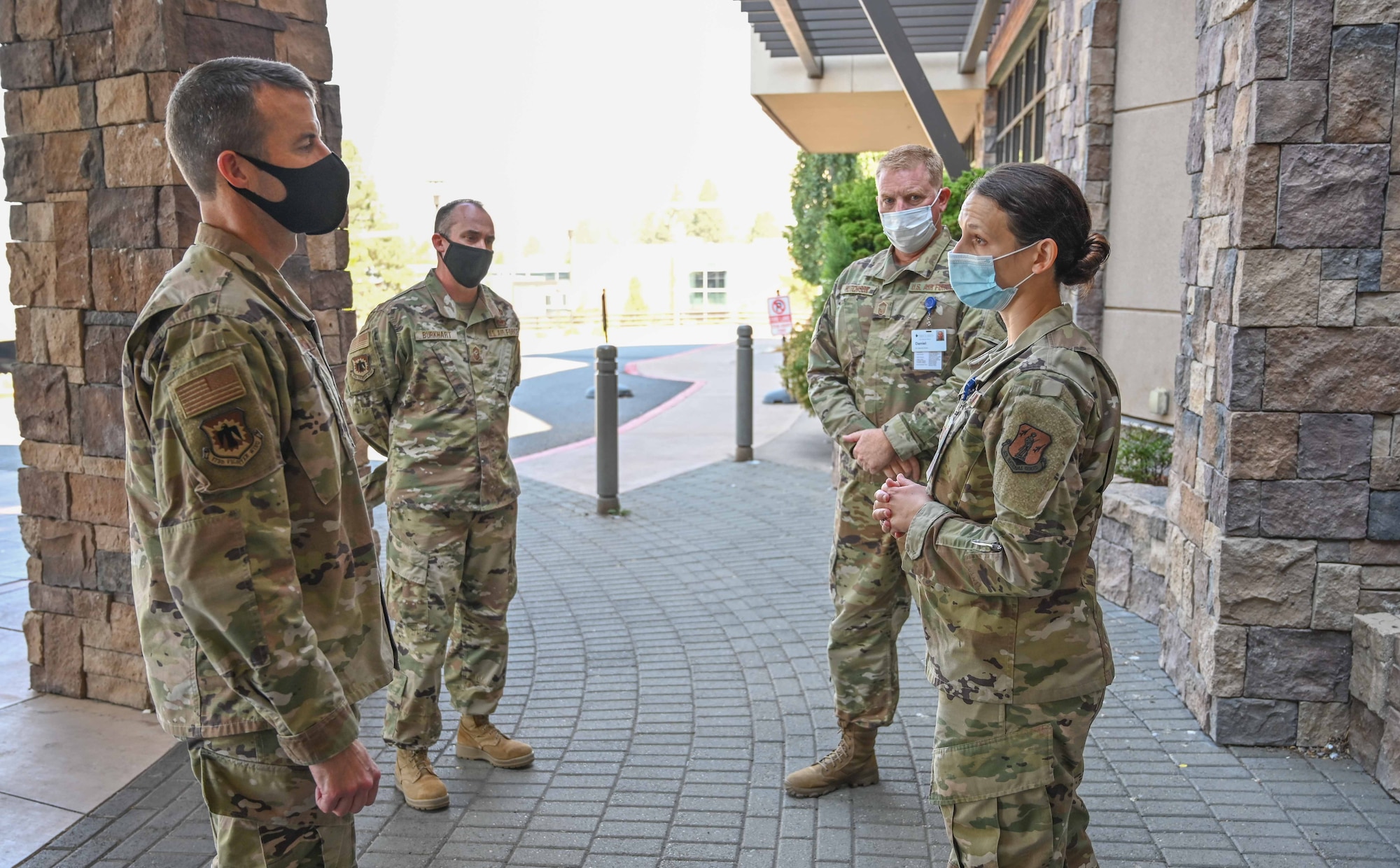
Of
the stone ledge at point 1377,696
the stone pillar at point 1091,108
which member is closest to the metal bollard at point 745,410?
the stone pillar at point 1091,108

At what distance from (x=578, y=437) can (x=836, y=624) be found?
404 inches

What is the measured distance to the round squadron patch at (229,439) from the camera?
202 centimetres

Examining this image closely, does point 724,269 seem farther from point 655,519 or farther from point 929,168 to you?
point 929,168

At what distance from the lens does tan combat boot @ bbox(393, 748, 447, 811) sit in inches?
159

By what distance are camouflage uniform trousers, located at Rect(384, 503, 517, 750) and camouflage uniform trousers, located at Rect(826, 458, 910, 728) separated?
1.34 metres

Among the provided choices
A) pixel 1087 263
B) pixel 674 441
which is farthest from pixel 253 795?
pixel 674 441

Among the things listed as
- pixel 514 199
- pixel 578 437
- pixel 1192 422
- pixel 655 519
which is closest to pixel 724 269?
pixel 578 437

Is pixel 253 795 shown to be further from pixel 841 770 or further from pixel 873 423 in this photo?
pixel 873 423

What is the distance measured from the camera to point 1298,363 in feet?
14.1

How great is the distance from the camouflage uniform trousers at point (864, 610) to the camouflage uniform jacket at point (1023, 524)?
1311 mm

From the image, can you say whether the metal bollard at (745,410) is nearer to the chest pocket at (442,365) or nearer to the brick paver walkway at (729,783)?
the brick paver walkway at (729,783)

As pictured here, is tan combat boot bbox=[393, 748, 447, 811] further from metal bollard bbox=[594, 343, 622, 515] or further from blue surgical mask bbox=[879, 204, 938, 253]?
metal bollard bbox=[594, 343, 622, 515]

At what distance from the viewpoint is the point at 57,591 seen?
5051 mm

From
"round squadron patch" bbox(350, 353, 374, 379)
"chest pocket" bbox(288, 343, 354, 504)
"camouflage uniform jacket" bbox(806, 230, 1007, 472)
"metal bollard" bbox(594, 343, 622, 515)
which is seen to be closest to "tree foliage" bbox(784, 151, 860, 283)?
"metal bollard" bbox(594, 343, 622, 515)
